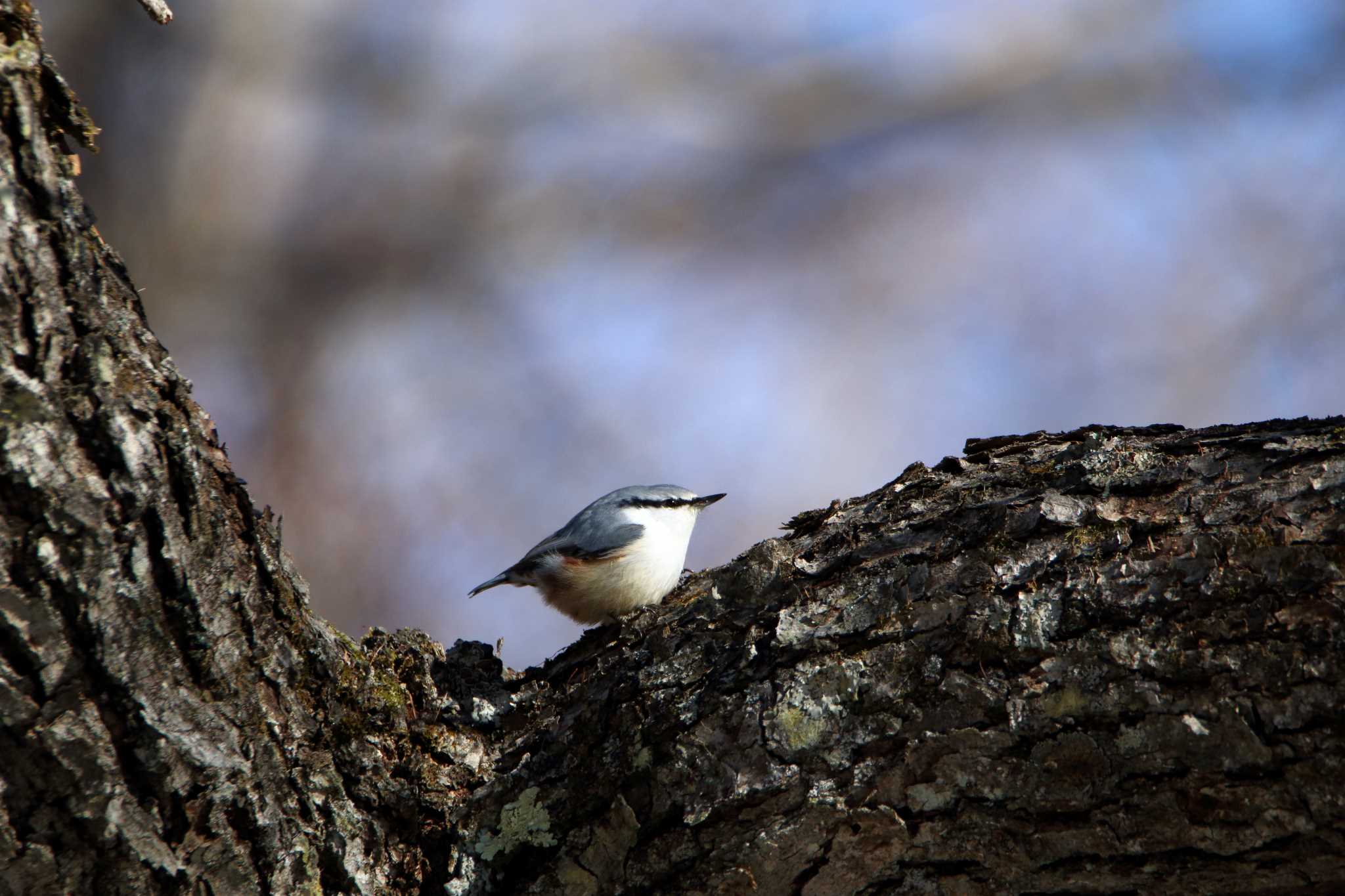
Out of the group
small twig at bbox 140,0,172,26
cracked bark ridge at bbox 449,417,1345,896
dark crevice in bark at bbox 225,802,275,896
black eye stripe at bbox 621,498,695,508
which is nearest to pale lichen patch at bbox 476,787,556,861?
cracked bark ridge at bbox 449,417,1345,896

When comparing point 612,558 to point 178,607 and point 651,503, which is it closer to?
point 651,503

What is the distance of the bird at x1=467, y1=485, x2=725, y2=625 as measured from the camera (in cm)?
297

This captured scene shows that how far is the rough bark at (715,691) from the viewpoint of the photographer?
1211mm

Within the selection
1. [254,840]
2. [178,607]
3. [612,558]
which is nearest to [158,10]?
[178,607]

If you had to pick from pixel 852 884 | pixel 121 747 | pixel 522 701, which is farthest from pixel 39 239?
pixel 852 884

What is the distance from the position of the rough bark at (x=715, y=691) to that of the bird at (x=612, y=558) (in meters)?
1.39

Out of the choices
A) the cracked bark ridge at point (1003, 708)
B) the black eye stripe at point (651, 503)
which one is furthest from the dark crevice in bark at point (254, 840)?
the black eye stripe at point (651, 503)

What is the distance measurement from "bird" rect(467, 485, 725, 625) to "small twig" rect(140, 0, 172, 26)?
1.89 metres

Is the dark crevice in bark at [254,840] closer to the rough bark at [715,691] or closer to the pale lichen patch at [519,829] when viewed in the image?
the rough bark at [715,691]

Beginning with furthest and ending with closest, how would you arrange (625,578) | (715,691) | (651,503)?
1. (651,503)
2. (625,578)
3. (715,691)

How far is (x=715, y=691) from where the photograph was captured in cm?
146

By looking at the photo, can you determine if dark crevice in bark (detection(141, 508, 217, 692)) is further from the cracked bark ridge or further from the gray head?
the gray head

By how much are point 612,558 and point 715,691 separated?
1524 mm

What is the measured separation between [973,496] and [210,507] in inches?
42.9
